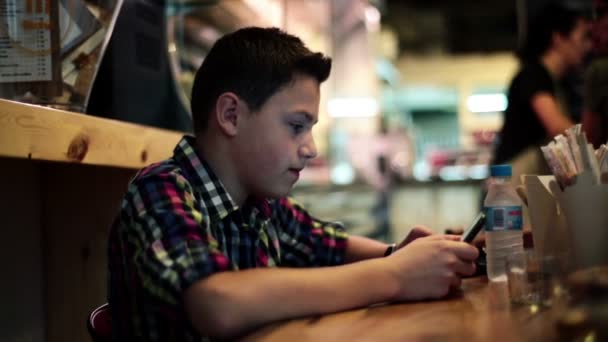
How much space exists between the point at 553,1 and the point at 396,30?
639 centimetres

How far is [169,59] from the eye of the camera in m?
2.21

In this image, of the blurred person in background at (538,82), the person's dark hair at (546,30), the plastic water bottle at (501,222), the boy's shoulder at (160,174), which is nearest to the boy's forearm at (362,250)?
the plastic water bottle at (501,222)

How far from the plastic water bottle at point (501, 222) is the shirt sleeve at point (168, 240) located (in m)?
0.54

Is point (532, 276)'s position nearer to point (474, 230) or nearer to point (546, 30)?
point (474, 230)

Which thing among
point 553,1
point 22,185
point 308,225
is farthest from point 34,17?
point 553,1

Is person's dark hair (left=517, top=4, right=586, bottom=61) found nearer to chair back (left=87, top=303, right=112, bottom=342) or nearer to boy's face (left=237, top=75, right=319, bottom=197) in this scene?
boy's face (left=237, top=75, right=319, bottom=197)

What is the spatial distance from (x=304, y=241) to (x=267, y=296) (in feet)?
1.99

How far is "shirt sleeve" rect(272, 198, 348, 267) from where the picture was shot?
146cm

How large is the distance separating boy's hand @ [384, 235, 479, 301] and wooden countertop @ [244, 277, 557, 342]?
0.08ft

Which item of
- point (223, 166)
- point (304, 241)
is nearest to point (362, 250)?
point (304, 241)

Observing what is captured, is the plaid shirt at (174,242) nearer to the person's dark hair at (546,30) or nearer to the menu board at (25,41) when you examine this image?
the menu board at (25,41)

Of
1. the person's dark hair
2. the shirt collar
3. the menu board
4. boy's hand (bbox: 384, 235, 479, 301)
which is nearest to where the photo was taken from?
boy's hand (bbox: 384, 235, 479, 301)

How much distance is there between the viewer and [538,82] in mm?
2816

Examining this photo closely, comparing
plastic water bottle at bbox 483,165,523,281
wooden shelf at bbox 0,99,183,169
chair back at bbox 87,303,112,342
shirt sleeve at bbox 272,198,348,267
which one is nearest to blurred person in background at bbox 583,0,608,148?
plastic water bottle at bbox 483,165,523,281
